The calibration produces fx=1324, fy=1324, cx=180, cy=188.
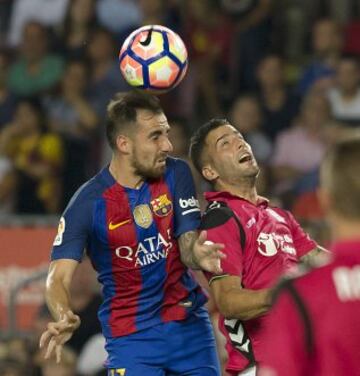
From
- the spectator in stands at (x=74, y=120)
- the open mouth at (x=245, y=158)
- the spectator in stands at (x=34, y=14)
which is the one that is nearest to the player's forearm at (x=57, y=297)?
the open mouth at (x=245, y=158)

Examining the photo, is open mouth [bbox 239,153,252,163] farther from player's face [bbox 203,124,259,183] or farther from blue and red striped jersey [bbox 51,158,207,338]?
blue and red striped jersey [bbox 51,158,207,338]

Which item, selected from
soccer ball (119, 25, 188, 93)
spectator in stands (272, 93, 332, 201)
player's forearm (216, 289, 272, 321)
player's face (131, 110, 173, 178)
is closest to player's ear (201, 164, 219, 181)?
player's face (131, 110, 173, 178)

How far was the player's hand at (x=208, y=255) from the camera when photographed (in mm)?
5629

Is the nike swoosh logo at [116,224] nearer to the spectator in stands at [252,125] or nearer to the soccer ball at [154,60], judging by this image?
the soccer ball at [154,60]

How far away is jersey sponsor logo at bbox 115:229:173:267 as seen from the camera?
21.0 feet

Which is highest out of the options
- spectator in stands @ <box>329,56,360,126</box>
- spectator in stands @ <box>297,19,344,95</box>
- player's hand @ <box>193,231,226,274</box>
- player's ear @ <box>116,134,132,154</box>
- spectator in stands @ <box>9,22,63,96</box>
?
spectator in stands @ <box>9,22,63,96</box>

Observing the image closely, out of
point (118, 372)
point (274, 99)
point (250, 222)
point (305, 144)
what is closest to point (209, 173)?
point (250, 222)

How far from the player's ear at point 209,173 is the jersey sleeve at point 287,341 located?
8.32 ft

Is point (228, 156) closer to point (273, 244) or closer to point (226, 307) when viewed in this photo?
point (273, 244)

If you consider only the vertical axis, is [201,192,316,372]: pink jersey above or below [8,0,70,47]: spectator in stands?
below

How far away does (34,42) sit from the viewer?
12359 mm

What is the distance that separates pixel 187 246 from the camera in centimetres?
638

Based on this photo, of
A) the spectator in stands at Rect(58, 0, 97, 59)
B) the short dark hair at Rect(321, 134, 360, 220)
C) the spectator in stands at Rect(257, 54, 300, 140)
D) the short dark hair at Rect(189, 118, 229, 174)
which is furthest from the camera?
the spectator in stands at Rect(58, 0, 97, 59)

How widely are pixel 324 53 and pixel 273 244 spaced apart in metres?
5.96
